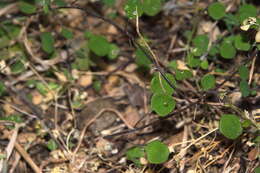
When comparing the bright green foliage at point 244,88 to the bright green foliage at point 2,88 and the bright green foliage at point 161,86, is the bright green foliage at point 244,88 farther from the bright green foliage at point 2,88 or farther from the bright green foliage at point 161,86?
the bright green foliage at point 2,88

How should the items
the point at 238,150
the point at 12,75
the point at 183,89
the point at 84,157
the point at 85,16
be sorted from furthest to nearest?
the point at 85,16 → the point at 12,75 → the point at 183,89 → the point at 84,157 → the point at 238,150

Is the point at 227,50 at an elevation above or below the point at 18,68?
above

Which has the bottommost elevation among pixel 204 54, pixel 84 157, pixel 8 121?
pixel 84 157

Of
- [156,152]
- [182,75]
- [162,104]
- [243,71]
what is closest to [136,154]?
[156,152]

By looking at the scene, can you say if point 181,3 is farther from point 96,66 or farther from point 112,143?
point 112,143

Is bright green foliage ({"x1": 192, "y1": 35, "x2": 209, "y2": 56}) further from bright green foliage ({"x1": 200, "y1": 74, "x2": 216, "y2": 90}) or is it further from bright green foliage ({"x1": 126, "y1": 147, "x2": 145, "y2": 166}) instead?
bright green foliage ({"x1": 126, "y1": 147, "x2": 145, "y2": 166})

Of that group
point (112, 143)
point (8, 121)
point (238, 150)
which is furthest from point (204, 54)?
point (8, 121)

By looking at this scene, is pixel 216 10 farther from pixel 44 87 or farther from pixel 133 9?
pixel 44 87

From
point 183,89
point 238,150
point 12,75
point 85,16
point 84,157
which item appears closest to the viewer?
point 238,150

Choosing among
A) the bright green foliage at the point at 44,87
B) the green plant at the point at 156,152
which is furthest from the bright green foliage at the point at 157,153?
the bright green foliage at the point at 44,87
